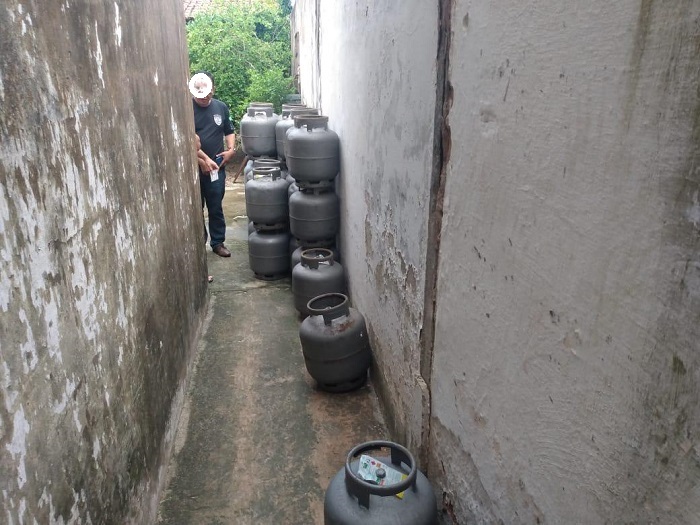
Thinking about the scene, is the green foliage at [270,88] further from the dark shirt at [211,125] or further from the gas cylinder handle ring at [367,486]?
the gas cylinder handle ring at [367,486]

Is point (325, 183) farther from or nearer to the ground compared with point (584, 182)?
nearer to the ground

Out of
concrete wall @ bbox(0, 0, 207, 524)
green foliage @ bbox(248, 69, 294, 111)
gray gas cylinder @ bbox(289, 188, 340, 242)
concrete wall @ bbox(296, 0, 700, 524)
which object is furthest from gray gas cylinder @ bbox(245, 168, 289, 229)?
green foliage @ bbox(248, 69, 294, 111)

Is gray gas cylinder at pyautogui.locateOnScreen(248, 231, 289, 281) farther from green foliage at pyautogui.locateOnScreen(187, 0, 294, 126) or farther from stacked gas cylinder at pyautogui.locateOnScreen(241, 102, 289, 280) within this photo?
green foliage at pyautogui.locateOnScreen(187, 0, 294, 126)

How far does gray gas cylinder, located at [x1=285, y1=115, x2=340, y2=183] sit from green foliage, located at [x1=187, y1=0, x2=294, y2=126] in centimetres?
650

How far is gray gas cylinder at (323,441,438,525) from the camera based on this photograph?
65.5 inches

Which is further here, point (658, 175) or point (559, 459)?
point (559, 459)

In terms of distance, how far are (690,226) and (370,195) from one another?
245 cm

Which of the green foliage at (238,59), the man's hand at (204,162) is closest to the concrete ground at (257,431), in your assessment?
the man's hand at (204,162)

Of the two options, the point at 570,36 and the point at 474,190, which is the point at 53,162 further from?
the point at 570,36

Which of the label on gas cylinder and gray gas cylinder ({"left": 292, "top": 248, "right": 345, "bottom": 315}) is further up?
the label on gas cylinder

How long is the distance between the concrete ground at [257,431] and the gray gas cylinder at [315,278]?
1.09 feet

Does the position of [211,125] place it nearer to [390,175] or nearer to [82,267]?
[390,175]

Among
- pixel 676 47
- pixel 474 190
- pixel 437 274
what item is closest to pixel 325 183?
pixel 437 274

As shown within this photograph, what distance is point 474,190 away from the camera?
1.55 metres
